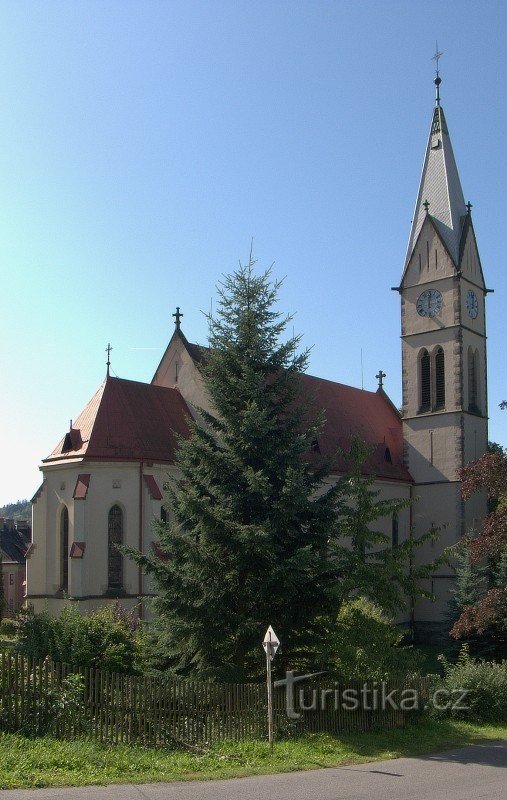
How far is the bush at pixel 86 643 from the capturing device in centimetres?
1809

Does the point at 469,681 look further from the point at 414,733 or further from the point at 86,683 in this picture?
the point at 86,683

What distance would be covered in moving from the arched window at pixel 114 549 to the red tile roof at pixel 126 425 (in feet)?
6.59

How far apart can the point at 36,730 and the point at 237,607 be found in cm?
513

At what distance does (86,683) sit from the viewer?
13828 millimetres

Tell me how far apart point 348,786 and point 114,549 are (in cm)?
1751

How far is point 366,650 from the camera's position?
1678 cm

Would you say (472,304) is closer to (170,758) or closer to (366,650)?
(366,650)

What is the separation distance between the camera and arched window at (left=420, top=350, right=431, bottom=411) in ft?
131

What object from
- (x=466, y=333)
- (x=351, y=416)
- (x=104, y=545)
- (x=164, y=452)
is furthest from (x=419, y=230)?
(x=104, y=545)

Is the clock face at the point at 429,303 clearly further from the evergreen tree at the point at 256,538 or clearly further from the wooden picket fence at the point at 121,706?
the wooden picket fence at the point at 121,706

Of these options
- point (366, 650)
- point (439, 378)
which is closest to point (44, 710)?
point (366, 650)

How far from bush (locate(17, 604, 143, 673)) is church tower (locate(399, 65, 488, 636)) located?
22.0 meters

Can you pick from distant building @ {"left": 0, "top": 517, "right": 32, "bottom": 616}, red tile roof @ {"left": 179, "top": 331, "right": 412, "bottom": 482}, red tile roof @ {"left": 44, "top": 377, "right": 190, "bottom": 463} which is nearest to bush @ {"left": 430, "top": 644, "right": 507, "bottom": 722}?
red tile roof @ {"left": 44, "top": 377, "right": 190, "bottom": 463}

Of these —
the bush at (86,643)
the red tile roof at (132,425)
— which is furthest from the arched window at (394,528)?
the bush at (86,643)
